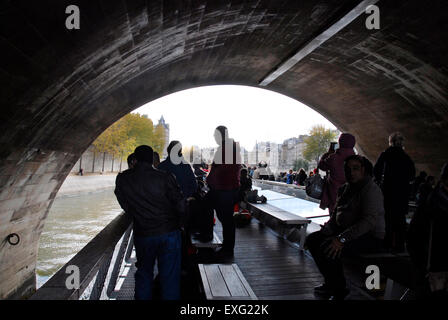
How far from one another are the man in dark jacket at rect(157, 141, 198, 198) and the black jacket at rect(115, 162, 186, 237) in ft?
4.62

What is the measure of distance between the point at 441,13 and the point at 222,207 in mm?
7951

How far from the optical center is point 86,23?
391 centimetres

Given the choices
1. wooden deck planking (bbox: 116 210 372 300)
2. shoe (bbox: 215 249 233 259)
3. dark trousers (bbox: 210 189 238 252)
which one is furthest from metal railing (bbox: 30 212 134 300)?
shoe (bbox: 215 249 233 259)

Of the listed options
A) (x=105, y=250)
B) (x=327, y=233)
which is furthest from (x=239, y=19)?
(x=105, y=250)

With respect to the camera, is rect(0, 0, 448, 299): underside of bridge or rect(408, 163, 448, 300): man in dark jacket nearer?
rect(408, 163, 448, 300): man in dark jacket

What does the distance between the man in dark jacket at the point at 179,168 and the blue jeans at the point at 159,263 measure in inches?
60.9

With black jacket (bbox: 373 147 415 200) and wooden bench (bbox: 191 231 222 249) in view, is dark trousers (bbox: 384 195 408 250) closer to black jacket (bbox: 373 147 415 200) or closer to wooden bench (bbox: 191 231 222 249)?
black jacket (bbox: 373 147 415 200)

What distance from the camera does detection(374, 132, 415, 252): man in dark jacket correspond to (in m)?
4.12

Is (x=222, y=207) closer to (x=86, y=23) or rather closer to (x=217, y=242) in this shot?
(x=217, y=242)

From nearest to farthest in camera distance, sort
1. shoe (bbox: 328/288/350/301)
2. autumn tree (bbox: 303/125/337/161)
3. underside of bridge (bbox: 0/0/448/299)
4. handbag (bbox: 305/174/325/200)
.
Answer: shoe (bbox: 328/288/350/301) < underside of bridge (bbox: 0/0/448/299) < handbag (bbox: 305/174/325/200) < autumn tree (bbox: 303/125/337/161)

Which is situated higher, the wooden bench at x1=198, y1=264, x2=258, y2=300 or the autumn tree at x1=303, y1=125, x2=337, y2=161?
the autumn tree at x1=303, y1=125, x2=337, y2=161

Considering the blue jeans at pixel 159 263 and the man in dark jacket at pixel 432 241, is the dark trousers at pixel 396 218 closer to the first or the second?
the man in dark jacket at pixel 432 241

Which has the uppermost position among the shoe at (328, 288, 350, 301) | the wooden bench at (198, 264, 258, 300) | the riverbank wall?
the wooden bench at (198, 264, 258, 300)

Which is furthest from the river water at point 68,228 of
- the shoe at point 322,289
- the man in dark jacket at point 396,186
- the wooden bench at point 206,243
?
the man in dark jacket at point 396,186
